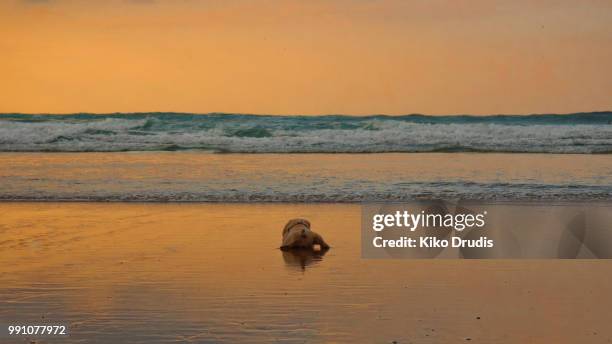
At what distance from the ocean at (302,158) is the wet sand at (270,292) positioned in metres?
4.88

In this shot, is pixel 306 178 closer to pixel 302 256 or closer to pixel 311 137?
pixel 302 256

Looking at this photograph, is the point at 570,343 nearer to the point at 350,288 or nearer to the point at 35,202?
the point at 350,288

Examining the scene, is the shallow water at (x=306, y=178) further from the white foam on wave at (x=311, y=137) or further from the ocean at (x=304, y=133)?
the ocean at (x=304, y=133)

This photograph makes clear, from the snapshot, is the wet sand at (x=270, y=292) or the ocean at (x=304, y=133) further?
the ocean at (x=304, y=133)

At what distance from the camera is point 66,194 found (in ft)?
53.9

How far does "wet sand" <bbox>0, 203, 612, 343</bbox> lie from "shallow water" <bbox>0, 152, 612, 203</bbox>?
13.7 ft

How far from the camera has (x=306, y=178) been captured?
1886 centimetres

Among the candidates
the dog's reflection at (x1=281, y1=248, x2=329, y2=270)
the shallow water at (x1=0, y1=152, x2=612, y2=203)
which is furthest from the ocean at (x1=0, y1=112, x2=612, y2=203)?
the dog's reflection at (x1=281, y1=248, x2=329, y2=270)

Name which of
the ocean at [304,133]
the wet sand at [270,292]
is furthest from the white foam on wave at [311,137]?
the wet sand at [270,292]

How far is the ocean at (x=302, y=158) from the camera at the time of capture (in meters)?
16.7

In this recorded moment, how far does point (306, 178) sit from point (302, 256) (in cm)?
870

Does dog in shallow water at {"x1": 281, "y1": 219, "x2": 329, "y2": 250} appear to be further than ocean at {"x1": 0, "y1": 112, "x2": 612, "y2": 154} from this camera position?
No

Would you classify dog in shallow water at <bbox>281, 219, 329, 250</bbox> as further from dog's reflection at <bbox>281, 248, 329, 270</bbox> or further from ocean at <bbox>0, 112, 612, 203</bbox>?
ocean at <bbox>0, 112, 612, 203</bbox>

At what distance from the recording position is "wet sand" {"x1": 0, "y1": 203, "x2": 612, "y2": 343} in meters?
6.58
